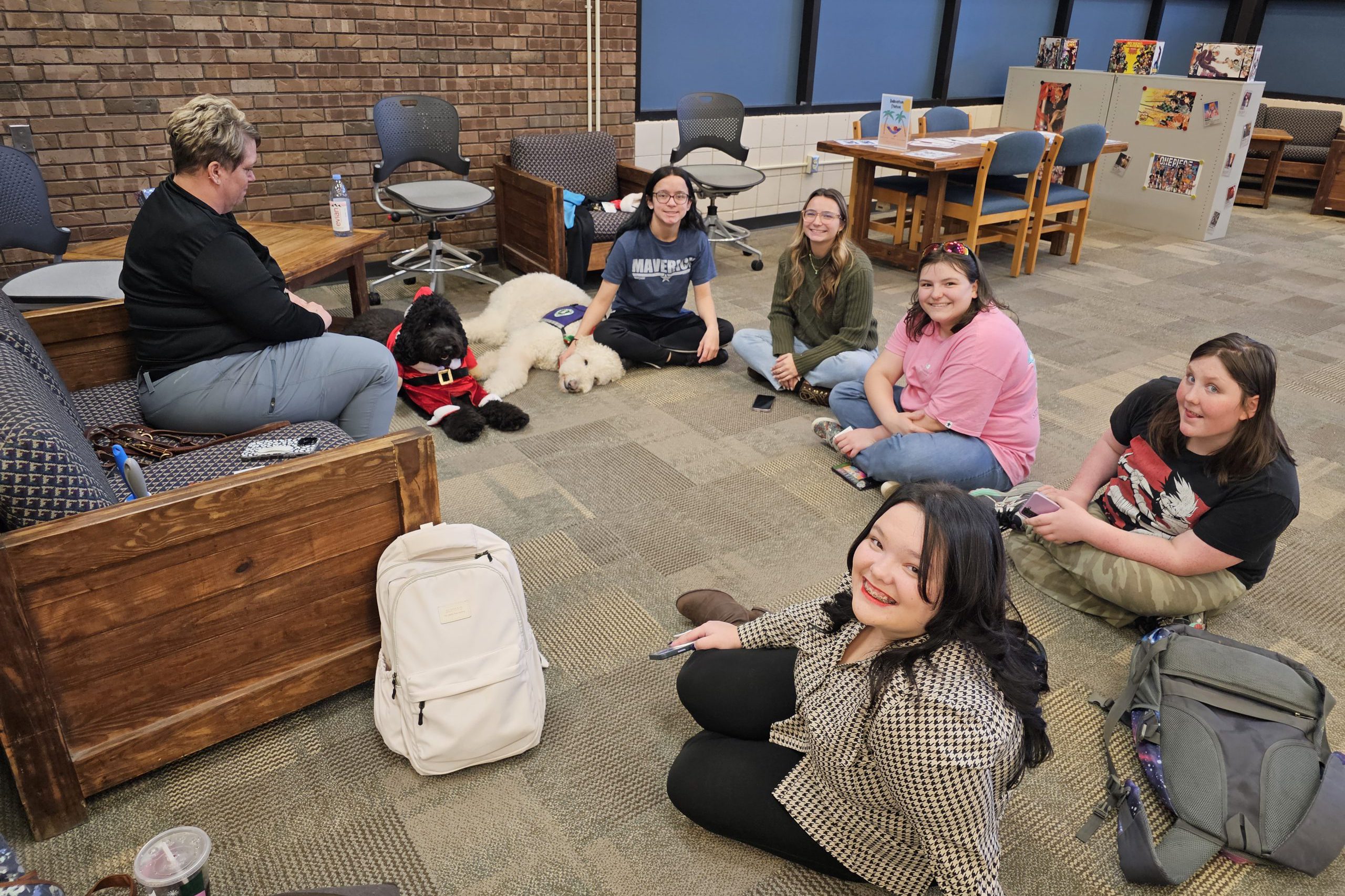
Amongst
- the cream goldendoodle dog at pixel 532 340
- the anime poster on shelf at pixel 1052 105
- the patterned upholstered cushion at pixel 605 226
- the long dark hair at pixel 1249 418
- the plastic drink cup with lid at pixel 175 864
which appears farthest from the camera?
the anime poster on shelf at pixel 1052 105

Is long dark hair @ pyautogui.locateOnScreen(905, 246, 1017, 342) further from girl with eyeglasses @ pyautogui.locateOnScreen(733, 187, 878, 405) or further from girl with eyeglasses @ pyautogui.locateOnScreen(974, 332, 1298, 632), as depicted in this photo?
girl with eyeglasses @ pyautogui.locateOnScreen(733, 187, 878, 405)

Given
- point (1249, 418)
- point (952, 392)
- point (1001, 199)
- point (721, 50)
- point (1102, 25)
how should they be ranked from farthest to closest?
point (1102, 25)
point (721, 50)
point (1001, 199)
point (952, 392)
point (1249, 418)

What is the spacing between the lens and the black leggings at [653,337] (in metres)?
3.73

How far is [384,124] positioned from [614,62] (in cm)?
160

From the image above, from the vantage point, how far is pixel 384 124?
4445mm

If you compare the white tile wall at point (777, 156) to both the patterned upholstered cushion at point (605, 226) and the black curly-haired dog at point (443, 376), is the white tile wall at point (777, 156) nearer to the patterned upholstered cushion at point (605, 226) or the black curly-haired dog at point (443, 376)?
the patterned upholstered cushion at point (605, 226)

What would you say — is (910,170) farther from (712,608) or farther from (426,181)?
(712,608)

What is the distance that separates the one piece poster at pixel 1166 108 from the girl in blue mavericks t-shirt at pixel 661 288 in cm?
444

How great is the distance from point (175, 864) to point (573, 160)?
441 cm

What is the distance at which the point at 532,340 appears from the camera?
373 cm

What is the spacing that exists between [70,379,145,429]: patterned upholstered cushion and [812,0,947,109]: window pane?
529 centimetres

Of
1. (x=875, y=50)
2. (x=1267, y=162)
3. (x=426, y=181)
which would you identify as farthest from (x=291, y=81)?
(x=1267, y=162)

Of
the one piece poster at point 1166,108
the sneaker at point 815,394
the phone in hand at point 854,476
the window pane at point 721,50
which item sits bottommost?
the phone in hand at point 854,476

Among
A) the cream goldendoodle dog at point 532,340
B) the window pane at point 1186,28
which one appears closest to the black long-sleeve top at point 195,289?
the cream goldendoodle dog at point 532,340
